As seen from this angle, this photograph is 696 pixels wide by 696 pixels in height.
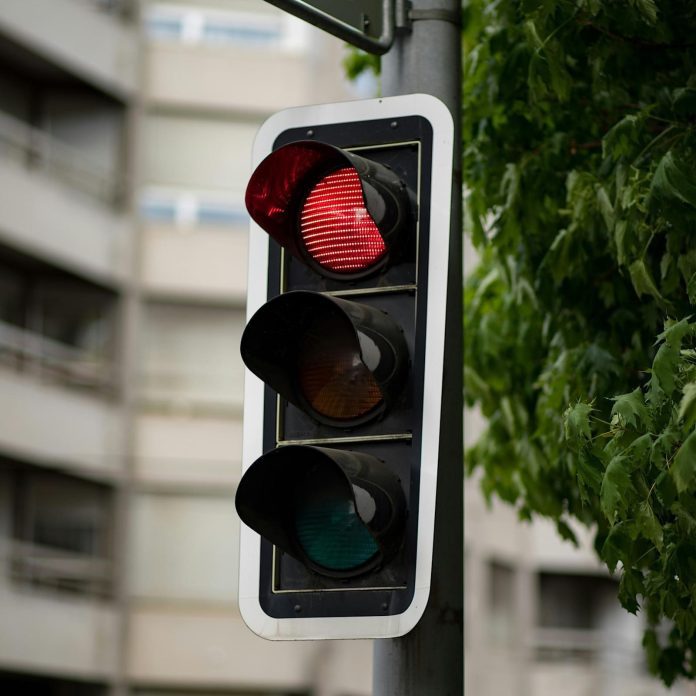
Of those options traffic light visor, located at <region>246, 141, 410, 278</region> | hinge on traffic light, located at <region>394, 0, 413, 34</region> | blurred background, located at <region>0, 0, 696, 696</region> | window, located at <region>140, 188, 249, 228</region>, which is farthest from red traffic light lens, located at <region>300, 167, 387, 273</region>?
window, located at <region>140, 188, 249, 228</region>

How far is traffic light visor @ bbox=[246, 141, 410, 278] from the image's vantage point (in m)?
3.80

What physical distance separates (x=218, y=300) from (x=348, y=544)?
24427mm

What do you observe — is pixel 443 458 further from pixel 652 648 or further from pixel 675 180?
pixel 652 648

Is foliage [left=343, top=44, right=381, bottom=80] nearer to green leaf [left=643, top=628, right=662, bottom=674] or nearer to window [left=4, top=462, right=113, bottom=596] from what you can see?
green leaf [left=643, top=628, right=662, bottom=674]

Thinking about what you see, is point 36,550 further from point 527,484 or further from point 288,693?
point 527,484

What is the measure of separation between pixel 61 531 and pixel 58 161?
605 cm

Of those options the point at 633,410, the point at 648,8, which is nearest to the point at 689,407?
the point at 633,410

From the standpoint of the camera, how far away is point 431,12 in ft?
14.5

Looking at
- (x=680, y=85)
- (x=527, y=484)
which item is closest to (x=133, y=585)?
(x=527, y=484)

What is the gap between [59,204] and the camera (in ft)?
84.7

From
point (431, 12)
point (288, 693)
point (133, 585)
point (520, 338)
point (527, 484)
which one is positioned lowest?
point (288, 693)

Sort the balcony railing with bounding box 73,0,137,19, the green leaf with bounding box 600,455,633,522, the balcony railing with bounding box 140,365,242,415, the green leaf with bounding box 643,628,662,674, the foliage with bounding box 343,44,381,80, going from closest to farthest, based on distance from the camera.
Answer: the green leaf with bounding box 600,455,633,522, the green leaf with bounding box 643,628,662,674, the foliage with bounding box 343,44,381,80, the balcony railing with bounding box 73,0,137,19, the balcony railing with bounding box 140,365,242,415

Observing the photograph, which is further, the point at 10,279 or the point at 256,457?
the point at 10,279

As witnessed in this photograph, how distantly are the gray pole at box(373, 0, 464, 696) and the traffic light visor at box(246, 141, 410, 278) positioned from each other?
0.30 metres
